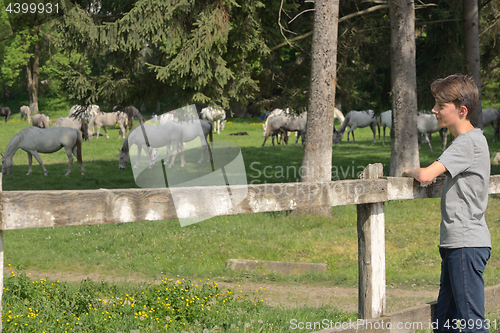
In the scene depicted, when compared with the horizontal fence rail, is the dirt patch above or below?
below

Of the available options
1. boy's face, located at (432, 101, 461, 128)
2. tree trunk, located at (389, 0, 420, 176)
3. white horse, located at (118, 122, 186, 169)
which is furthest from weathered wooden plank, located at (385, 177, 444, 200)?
white horse, located at (118, 122, 186, 169)

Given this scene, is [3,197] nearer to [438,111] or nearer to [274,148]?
[438,111]

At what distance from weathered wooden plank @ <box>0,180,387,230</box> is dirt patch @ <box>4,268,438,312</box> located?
9.01ft

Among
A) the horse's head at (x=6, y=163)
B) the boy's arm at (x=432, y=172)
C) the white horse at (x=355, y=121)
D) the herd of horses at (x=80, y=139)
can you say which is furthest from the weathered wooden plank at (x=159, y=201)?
the white horse at (x=355, y=121)

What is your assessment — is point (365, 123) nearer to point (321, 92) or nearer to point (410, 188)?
point (321, 92)

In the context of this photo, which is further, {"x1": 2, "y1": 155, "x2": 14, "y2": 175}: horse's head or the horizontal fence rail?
{"x1": 2, "y1": 155, "x2": 14, "y2": 175}: horse's head

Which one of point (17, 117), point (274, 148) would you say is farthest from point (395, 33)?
point (17, 117)

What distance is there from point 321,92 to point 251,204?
845cm

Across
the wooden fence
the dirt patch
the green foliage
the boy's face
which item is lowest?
the dirt patch

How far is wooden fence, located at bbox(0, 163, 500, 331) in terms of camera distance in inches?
111

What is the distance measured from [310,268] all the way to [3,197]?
6.42 meters

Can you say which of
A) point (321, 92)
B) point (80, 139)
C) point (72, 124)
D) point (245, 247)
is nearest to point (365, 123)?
point (72, 124)

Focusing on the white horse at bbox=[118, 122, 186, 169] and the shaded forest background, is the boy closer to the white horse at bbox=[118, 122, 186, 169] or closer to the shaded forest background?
the shaded forest background

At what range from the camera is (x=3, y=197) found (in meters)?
2.75
